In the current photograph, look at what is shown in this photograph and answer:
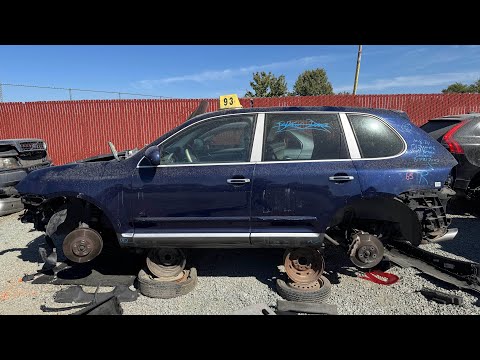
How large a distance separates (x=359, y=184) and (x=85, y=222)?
2.91m

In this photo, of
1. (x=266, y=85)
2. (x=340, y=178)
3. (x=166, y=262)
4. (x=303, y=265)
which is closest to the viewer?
(x=340, y=178)

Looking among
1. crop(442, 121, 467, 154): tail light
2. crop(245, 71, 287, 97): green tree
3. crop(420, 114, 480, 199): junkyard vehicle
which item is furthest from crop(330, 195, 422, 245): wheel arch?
crop(245, 71, 287, 97): green tree

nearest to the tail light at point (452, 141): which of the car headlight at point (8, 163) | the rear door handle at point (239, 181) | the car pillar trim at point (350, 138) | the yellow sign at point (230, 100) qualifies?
the car pillar trim at point (350, 138)

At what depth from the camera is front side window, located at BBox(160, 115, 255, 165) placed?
10.5 ft

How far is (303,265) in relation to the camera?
3.34m

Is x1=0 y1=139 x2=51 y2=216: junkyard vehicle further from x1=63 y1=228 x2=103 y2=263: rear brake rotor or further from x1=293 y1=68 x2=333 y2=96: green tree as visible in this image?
x1=293 y1=68 x2=333 y2=96: green tree

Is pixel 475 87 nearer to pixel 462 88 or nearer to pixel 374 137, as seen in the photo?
pixel 462 88

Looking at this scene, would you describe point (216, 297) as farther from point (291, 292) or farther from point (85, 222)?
point (85, 222)

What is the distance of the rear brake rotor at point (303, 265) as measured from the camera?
3.29 metres

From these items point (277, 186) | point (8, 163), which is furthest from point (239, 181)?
point (8, 163)

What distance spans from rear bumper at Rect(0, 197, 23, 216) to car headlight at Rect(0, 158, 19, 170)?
59 centimetres

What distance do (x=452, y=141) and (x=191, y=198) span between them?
4.18 m

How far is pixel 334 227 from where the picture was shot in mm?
3318

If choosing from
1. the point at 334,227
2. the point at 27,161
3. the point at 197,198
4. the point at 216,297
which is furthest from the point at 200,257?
the point at 27,161
